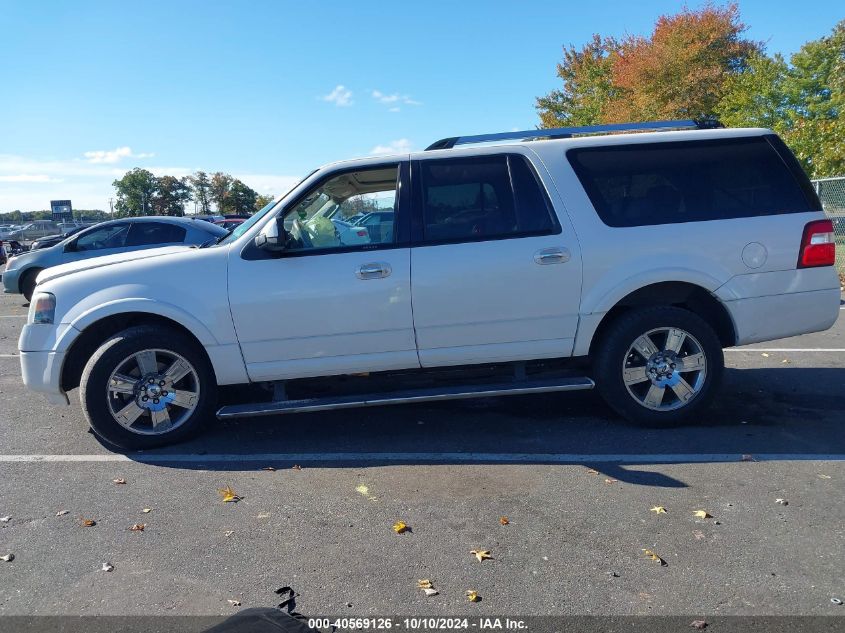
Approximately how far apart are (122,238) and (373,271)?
9204 millimetres

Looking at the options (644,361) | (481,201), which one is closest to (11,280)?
(481,201)

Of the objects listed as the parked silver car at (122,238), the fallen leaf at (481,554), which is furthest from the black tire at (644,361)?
the parked silver car at (122,238)

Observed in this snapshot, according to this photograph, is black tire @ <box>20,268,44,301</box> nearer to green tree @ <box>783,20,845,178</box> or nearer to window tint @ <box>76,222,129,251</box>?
window tint @ <box>76,222,129,251</box>

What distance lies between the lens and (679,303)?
5324mm

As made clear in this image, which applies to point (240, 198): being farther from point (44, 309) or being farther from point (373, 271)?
point (373, 271)

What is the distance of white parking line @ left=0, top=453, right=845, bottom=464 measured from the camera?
4.51 meters

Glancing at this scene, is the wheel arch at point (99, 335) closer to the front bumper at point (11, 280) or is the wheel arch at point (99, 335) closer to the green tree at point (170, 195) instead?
the front bumper at point (11, 280)

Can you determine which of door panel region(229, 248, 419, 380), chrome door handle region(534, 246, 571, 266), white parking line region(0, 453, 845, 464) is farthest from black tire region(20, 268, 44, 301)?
chrome door handle region(534, 246, 571, 266)

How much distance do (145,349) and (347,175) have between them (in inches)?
75.6

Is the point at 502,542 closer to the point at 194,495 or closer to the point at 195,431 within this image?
the point at 194,495

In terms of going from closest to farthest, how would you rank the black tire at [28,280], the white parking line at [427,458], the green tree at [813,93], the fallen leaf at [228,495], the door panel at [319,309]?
1. the fallen leaf at [228,495]
2. the white parking line at [427,458]
3. the door panel at [319,309]
4. the black tire at [28,280]
5. the green tree at [813,93]

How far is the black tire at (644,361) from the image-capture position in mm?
4980

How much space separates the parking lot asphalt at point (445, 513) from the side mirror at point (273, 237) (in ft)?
4.86

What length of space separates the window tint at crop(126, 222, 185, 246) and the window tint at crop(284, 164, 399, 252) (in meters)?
7.87
